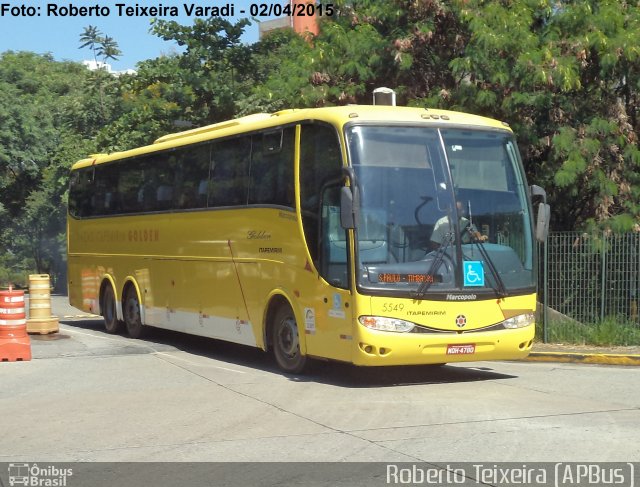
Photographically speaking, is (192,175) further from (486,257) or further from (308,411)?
(308,411)

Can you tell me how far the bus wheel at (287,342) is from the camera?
13.5 m

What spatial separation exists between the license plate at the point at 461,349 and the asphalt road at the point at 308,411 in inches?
16.4

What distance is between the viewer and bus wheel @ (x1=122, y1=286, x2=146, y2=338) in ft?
63.1

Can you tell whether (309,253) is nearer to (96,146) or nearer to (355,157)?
(355,157)

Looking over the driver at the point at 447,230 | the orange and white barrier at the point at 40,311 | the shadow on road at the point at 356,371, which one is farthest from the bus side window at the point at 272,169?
the orange and white barrier at the point at 40,311

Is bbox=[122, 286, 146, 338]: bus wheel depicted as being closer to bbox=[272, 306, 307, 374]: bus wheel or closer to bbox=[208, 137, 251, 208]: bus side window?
bbox=[208, 137, 251, 208]: bus side window

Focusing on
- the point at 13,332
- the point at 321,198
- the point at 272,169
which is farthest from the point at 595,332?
the point at 13,332

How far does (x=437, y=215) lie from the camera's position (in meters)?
12.3

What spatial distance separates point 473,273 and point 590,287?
5.79 meters

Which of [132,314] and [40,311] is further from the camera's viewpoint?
[132,314]

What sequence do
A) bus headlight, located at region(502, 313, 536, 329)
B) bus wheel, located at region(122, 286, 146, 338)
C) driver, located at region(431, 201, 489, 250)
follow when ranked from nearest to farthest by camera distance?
driver, located at region(431, 201, 489, 250)
bus headlight, located at region(502, 313, 536, 329)
bus wheel, located at region(122, 286, 146, 338)

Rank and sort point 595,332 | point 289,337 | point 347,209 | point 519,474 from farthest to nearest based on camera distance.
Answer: point 595,332 → point 289,337 → point 347,209 → point 519,474

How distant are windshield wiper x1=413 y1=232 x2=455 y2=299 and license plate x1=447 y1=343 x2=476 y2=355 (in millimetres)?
755

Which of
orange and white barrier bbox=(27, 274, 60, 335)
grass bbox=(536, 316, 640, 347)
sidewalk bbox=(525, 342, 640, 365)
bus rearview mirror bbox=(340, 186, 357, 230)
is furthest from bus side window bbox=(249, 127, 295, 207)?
grass bbox=(536, 316, 640, 347)
